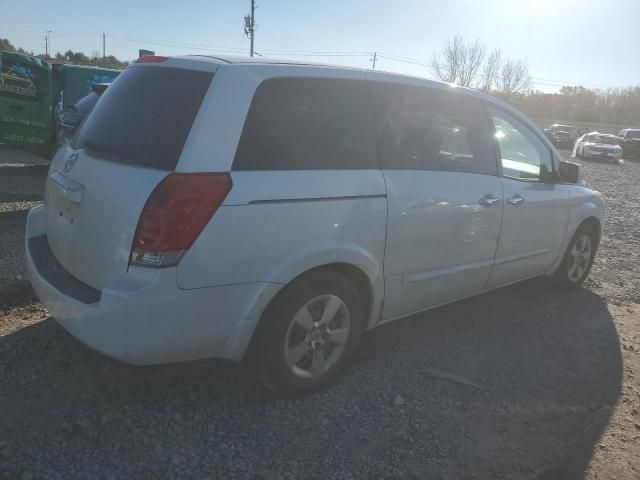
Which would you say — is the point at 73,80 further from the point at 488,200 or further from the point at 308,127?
the point at 488,200

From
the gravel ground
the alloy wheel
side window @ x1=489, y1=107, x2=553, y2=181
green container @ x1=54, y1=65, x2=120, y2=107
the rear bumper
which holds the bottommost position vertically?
the gravel ground

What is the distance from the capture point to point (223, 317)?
8.45 ft

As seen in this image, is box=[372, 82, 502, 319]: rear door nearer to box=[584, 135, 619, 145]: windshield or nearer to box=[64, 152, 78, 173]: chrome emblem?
box=[64, 152, 78, 173]: chrome emblem

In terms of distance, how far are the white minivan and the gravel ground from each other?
325 mm

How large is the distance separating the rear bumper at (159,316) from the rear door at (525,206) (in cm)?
222

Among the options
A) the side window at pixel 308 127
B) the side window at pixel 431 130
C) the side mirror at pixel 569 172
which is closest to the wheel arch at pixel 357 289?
the side window at pixel 308 127

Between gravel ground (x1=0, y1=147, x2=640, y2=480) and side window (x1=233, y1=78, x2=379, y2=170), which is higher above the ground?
side window (x1=233, y1=78, x2=379, y2=170)

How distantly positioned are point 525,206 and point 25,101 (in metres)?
8.99

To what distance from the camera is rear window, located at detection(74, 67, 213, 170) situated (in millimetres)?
2516

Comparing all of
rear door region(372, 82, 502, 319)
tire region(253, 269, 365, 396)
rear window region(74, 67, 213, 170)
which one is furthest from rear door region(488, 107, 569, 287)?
rear window region(74, 67, 213, 170)

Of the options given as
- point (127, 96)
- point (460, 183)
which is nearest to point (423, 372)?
point (460, 183)

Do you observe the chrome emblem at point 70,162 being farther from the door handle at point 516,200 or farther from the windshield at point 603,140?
the windshield at point 603,140

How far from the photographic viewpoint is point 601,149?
27.7 meters

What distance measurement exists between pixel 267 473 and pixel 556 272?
373cm
